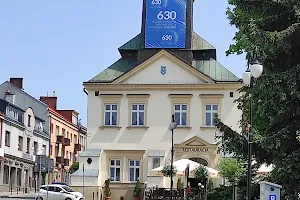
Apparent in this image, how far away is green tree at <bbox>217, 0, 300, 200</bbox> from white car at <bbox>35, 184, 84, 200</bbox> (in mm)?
20285

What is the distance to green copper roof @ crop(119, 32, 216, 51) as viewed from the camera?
144 feet

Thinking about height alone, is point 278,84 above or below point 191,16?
below

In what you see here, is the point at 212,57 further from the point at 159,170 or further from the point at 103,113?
the point at 159,170

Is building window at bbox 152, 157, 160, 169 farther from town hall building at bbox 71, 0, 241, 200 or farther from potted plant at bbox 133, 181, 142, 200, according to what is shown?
potted plant at bbox 133, 181, 142, 200

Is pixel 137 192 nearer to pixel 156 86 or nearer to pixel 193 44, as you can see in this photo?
pixel 156 86

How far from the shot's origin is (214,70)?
42562mm

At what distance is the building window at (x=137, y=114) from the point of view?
41.3 m

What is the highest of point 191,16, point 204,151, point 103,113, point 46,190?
point 191,16

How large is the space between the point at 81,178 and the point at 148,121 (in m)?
6.30

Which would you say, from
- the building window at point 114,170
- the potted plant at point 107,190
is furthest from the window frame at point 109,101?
the potted plant at point 107,190

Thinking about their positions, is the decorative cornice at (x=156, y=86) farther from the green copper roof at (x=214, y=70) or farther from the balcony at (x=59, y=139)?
the balcony at (x=59, y=139)

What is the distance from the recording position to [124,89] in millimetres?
41406

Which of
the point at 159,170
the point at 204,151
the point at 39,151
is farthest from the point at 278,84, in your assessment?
the point at 39,151

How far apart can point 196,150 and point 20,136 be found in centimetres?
2294
